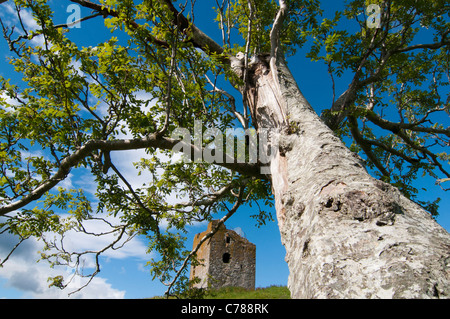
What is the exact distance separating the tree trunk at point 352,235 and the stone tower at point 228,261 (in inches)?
853

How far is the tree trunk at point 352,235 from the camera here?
4.33ft

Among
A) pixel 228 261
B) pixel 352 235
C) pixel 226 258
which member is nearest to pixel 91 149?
pixel 352 235

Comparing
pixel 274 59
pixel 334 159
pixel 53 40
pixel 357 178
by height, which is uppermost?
pixel 274 59

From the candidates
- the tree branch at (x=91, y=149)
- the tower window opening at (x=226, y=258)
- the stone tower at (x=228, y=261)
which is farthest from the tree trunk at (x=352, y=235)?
the tower window opening at (x=226, y=258)

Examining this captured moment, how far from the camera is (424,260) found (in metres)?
1.36

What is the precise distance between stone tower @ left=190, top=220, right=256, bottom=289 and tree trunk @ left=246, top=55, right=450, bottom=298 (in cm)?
2167

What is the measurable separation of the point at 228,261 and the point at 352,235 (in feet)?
82.0

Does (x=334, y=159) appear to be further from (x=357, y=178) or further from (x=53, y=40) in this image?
(x=53, y=40)

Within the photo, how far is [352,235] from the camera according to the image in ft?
5.54

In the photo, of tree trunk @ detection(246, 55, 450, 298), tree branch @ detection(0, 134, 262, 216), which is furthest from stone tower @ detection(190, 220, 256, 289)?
tree trunk @ detection(246, 55, 450, 298)

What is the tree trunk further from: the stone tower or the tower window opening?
the tower window opening

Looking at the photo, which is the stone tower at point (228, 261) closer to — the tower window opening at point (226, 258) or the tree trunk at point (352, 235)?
the tower window opening at point (226, 258)
